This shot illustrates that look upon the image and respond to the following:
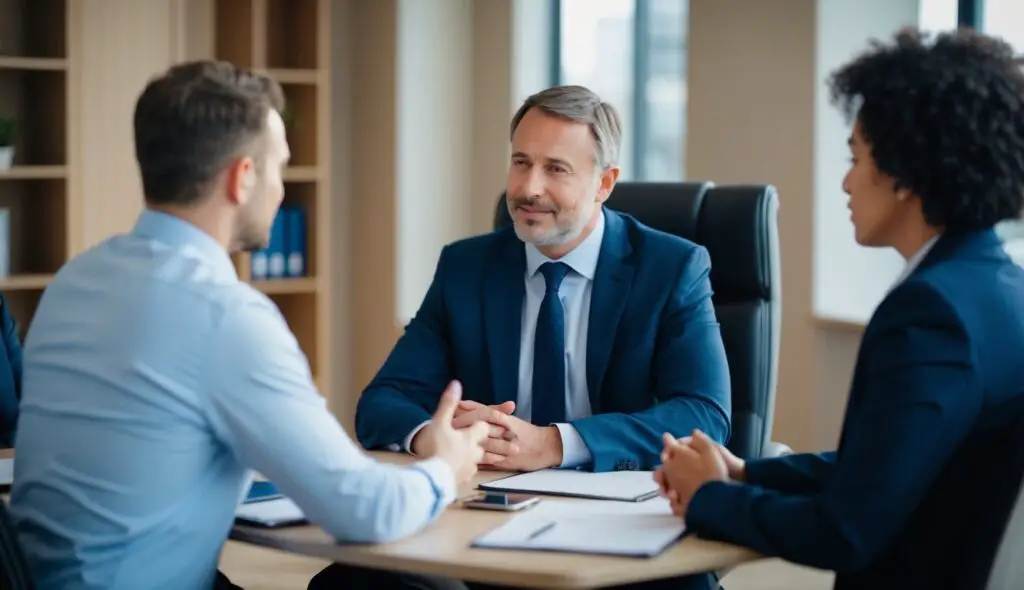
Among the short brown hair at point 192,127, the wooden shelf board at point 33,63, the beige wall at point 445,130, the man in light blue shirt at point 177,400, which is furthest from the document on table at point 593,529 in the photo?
the wooden shelf board at point 33,63

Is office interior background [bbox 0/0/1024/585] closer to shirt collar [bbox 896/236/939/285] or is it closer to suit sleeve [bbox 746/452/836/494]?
suit sleeve [bbox 746/452/836/494]

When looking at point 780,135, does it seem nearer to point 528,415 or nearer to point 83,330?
point 528,415

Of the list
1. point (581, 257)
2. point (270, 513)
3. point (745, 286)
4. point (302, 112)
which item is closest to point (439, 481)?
point (270, 513)

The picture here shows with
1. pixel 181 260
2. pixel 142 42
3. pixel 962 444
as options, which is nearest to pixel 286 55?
pixel 142 42

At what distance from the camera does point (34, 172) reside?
504cm

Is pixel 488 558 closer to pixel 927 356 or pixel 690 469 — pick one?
pixel 690 469

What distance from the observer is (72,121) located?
5.13 metres

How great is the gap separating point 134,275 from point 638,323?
1.13 m

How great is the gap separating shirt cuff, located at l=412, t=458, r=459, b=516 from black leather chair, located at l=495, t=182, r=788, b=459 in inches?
45.6

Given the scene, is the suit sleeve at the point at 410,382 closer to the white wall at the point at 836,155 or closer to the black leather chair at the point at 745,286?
the black leather chair at the point at 745,286

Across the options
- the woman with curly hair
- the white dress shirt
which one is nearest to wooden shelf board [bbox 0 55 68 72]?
the woman with curly hair

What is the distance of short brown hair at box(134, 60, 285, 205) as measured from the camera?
6.36ft

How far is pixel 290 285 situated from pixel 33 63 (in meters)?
1.34

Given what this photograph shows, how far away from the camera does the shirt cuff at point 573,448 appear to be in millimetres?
2438
